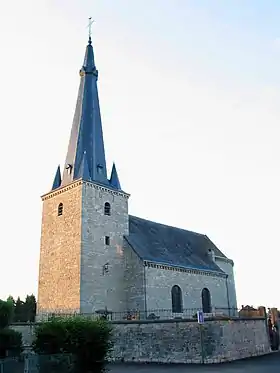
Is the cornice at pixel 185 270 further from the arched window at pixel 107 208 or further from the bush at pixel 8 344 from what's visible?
the bush at pixel 8 344

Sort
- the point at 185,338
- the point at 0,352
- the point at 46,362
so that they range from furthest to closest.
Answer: the point at 185,338 < the point at 0,352 < the point at 46,362

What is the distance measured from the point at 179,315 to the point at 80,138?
54.8 ft

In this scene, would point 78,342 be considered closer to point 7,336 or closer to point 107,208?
point 7,336

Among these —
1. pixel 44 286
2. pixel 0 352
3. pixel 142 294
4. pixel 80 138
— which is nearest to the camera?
pixel 0 352

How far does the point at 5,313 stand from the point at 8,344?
4.20 ft

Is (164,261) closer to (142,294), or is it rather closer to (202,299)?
(142,294)

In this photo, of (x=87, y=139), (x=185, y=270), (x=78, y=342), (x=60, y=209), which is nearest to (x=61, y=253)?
(x=60, y=209)

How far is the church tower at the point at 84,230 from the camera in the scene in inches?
1101

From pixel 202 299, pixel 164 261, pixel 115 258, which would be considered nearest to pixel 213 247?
pixel 202 299

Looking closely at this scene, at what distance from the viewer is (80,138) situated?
32.7 m

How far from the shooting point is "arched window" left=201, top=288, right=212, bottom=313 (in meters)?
34.5

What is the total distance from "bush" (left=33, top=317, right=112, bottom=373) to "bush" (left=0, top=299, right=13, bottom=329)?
310cm

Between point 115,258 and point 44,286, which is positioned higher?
point 115,258

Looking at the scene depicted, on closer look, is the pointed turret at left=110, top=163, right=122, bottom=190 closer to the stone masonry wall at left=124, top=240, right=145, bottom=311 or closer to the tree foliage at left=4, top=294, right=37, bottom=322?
the stone masonry wall at left=124, top=240, right=145, bottom=311
